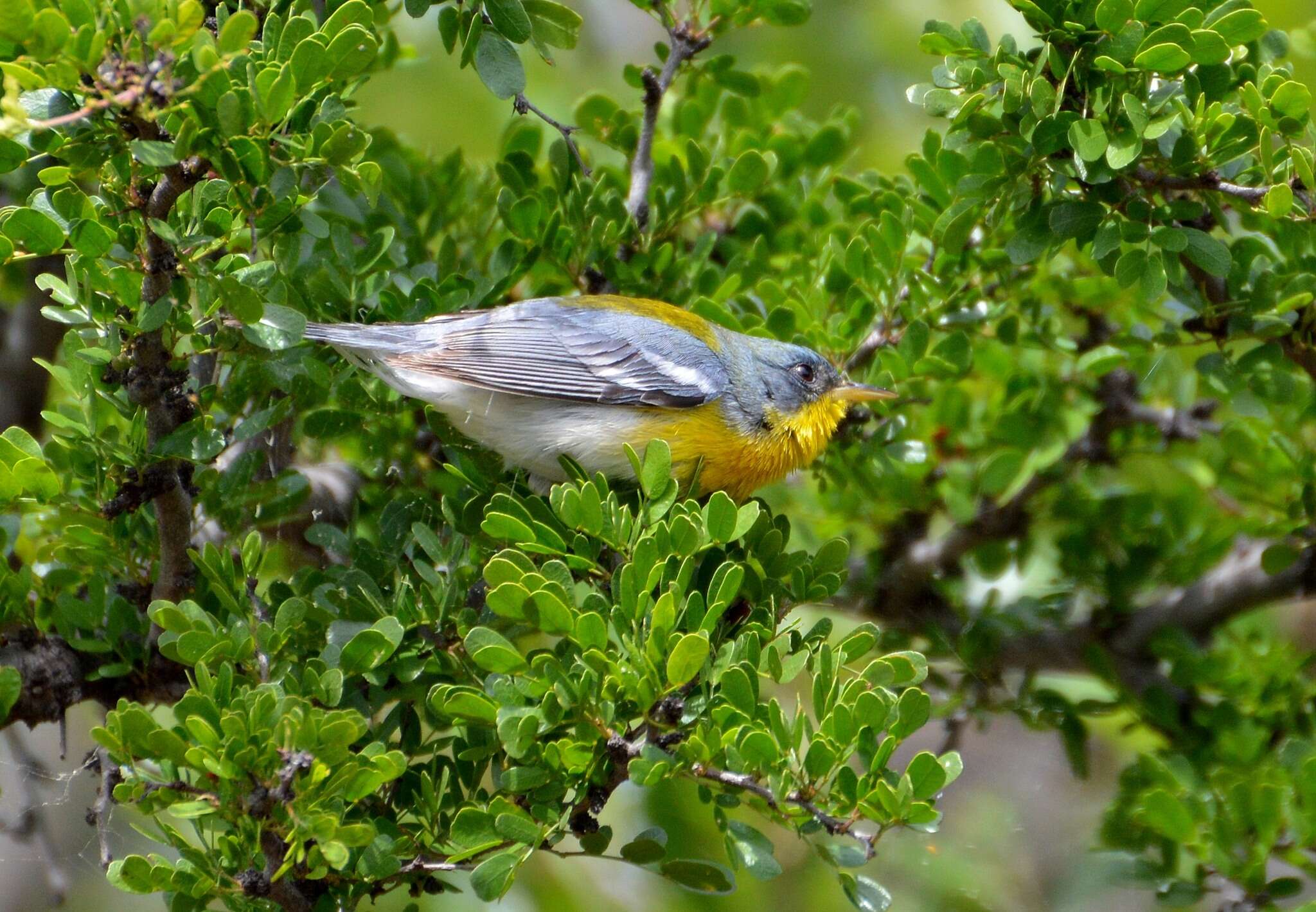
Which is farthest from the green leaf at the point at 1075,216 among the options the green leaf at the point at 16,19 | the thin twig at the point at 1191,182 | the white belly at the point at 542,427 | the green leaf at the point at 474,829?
the green leaf at the point at 16,19

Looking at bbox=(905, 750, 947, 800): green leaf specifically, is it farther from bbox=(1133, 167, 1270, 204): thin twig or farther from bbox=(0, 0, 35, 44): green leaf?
bbox=(0, 0, 35, 44): green leaf

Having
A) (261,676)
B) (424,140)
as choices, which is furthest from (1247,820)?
(424,140)

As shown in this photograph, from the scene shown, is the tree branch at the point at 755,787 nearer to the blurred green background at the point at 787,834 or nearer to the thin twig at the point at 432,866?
the thin twig at the point at 432,866

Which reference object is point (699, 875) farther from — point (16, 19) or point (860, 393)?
point (16, 19)

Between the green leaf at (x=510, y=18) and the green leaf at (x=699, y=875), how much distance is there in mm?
1633

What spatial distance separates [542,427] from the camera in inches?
124

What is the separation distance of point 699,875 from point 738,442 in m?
1.42

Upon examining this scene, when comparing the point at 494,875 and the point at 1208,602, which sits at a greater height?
the point at 494,875

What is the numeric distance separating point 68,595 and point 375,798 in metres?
0.84

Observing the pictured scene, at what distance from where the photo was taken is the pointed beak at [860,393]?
3021 millimetres

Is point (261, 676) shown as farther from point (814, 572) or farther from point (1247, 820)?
point (1247, 820)

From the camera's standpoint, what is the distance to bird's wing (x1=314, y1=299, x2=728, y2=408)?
315 centimetres

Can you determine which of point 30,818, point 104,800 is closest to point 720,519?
point 104,800

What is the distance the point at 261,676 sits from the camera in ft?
6.88
